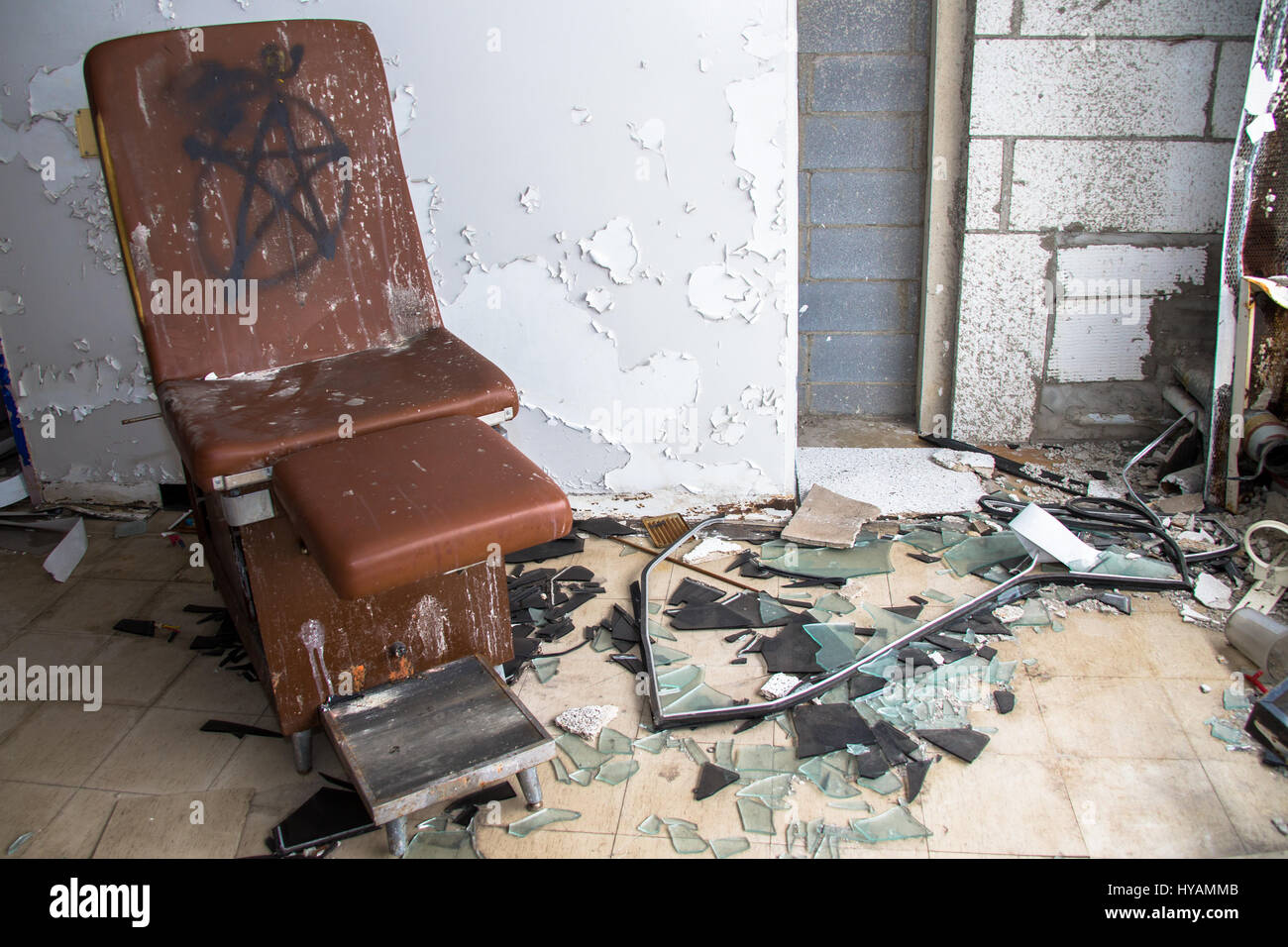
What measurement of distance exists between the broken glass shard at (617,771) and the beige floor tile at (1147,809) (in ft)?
3.01

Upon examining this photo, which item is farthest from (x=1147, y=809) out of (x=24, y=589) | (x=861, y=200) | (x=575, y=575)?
(x=24, y=589)

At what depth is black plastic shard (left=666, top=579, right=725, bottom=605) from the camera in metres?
2.83

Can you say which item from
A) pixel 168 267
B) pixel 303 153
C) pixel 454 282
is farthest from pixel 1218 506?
pixel 168 267

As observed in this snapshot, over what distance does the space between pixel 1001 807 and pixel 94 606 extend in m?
2.56

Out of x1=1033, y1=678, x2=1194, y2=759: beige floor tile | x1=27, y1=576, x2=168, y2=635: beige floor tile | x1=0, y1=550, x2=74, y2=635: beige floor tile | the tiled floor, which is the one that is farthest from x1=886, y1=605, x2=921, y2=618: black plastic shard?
x1=0, y1=550, x2=74, y2=635: beige floor tile

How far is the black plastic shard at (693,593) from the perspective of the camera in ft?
9.28

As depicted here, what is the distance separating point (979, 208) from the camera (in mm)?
3420

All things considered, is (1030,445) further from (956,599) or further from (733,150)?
(733,150)

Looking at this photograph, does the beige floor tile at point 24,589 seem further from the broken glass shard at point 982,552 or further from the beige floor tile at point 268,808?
the broken glass shard at point 982,552

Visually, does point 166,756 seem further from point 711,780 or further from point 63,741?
point 711,780

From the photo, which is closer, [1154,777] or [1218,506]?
[1154,777]

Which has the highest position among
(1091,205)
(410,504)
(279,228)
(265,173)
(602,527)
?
(265,173)

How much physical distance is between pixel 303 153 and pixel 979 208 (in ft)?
7.35

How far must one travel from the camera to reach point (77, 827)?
2.13 m
